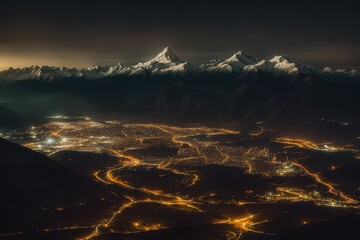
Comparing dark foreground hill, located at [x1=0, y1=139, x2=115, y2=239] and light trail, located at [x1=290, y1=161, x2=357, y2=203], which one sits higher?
dark foreground hill, located at [x1=0, y1=139, x2=115, y2=239]

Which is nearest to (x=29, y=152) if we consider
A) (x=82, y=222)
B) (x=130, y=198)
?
(x=130, y=198)

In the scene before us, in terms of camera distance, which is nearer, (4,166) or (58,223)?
(58,223)

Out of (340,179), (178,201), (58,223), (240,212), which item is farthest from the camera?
(340,179)

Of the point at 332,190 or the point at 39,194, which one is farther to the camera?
the point at 332,190

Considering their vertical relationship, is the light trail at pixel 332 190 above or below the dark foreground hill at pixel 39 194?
below

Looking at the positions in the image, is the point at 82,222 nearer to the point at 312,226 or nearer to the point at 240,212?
the point at 240,212

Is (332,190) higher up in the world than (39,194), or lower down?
lower down

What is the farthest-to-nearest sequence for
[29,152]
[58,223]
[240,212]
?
[29,152] → [240,212] → [58,223]

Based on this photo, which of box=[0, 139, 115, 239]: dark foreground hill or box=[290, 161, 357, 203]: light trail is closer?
box=[0, 139, 115, 239]: dark foreground hill

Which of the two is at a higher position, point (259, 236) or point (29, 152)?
point (29, 152)

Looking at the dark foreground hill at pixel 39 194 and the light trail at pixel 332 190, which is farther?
the light trail at pixel 332 190
